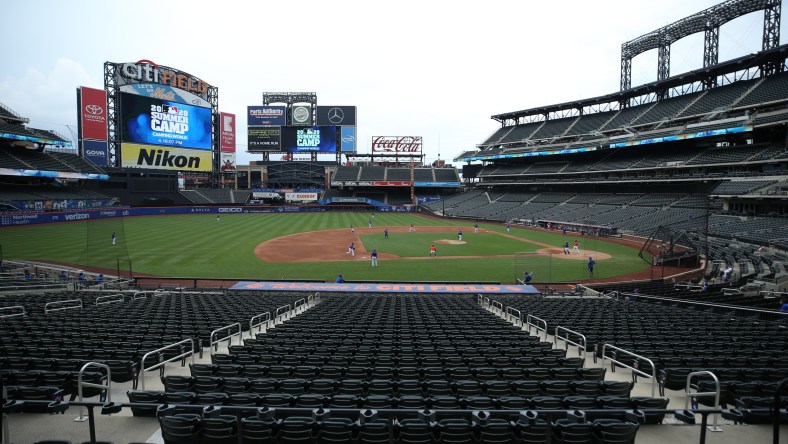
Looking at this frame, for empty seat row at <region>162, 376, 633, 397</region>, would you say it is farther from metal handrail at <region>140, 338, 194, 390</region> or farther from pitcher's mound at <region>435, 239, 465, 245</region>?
pitcher's mound at <region>435, 239, 465, 245</region>

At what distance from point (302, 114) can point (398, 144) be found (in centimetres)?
2568

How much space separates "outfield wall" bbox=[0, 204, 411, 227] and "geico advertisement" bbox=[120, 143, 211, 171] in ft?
31.9

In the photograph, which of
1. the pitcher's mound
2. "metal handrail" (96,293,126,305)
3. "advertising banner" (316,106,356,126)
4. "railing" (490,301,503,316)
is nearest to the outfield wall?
"advertising banner" (316,106,356,126)

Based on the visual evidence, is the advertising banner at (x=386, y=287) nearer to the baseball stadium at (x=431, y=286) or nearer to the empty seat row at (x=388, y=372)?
the baseball stadium at (x=431, y=286)

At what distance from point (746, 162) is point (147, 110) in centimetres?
9346

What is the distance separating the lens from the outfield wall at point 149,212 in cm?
4862

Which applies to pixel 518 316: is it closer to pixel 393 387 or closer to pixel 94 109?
pixel 393 387

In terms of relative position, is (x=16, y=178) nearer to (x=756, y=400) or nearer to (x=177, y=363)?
(x=177, y=363)

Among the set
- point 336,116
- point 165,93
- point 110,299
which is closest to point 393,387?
point 110,299

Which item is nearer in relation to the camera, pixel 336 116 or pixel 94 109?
pixel 94 109

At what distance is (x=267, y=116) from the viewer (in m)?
99.1

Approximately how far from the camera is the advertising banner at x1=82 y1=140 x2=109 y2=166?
72.4 metres

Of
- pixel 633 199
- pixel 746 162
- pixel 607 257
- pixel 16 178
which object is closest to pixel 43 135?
Result: pixel 16 178

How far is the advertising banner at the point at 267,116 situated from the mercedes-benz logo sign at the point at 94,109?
32.3 metres
